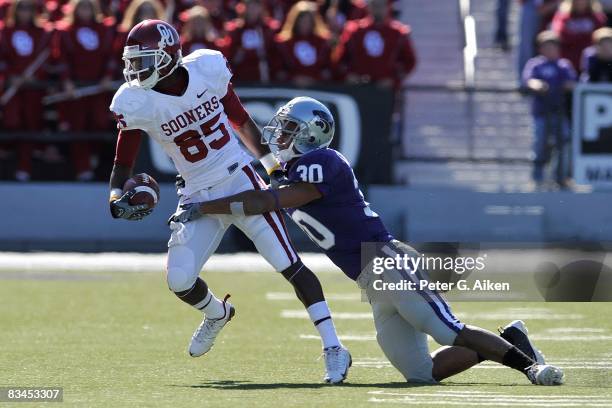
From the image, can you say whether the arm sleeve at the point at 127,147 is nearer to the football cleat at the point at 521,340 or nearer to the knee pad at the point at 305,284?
the knee pad at the point at 305,284

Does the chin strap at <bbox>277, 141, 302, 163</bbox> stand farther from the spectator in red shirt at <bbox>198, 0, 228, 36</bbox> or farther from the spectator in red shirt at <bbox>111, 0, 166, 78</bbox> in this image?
the spectator in red shirt at <bbox>198, 0, 228, 36</bbox>

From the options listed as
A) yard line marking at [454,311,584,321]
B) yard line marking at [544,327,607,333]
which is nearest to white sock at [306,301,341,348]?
yard line marking at [544,327,607,333]

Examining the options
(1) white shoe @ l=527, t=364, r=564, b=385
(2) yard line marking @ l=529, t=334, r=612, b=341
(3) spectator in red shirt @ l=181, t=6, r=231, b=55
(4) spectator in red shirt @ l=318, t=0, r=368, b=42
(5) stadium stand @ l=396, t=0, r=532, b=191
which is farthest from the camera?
(4) spectator in red shirt @ l=318, t=0, r=368, b=42

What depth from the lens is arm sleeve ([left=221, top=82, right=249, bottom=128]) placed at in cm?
733

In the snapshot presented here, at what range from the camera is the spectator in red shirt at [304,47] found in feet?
46.0

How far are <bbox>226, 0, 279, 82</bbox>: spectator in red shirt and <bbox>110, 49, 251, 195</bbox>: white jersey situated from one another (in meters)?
6.77

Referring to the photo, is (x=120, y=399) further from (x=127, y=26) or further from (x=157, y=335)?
(x=127, y=26)

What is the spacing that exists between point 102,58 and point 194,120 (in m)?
7.09

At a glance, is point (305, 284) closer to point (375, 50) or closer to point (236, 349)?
point (236, 349)

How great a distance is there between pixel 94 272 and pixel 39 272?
0.47 m

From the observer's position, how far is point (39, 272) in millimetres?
12141

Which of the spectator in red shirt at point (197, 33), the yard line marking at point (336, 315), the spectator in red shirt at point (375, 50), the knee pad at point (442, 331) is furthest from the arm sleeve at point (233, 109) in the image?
the spectator in red shirt at point (375, 50)

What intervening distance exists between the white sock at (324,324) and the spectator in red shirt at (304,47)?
24.3 feet

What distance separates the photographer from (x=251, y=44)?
14.1 metres
